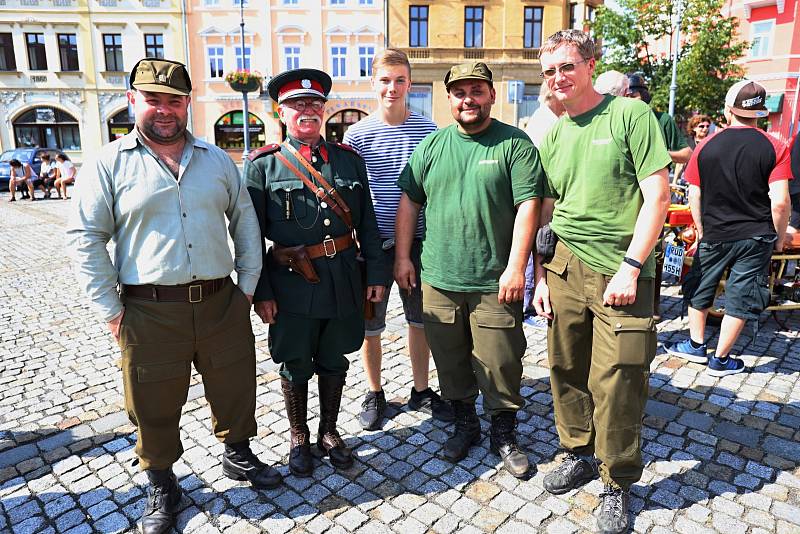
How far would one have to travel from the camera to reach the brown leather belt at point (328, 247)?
3.18 metres

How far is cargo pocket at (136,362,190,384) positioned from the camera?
2762mm

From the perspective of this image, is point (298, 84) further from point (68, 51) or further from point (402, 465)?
point (68, 51)

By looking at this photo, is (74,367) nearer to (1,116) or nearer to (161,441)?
(161,441)

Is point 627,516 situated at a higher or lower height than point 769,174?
lower

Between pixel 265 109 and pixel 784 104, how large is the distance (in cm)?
2491

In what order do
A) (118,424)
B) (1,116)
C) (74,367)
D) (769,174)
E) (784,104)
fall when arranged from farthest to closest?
(1,116)
(784,104)
(74,367)
(769,174)
(118,424)

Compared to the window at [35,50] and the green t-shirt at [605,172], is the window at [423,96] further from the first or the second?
the green t-shirt at [605,172]

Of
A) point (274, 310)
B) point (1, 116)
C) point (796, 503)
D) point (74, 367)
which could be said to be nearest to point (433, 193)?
point (274, 310)

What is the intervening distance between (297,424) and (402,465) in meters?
0.64

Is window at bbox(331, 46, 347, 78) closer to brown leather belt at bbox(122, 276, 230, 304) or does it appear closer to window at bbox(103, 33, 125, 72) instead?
window at bbox(103, 33, 125, 72)

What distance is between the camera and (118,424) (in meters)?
3.88

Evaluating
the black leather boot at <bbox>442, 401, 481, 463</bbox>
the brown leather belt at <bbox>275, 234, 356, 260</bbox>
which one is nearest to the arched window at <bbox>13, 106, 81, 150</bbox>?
the brown leather belt at <bbox>275, 234, 356, 260</bbox>

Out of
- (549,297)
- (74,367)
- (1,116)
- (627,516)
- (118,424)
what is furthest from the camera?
(1,116)

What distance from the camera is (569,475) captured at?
3109 mm
